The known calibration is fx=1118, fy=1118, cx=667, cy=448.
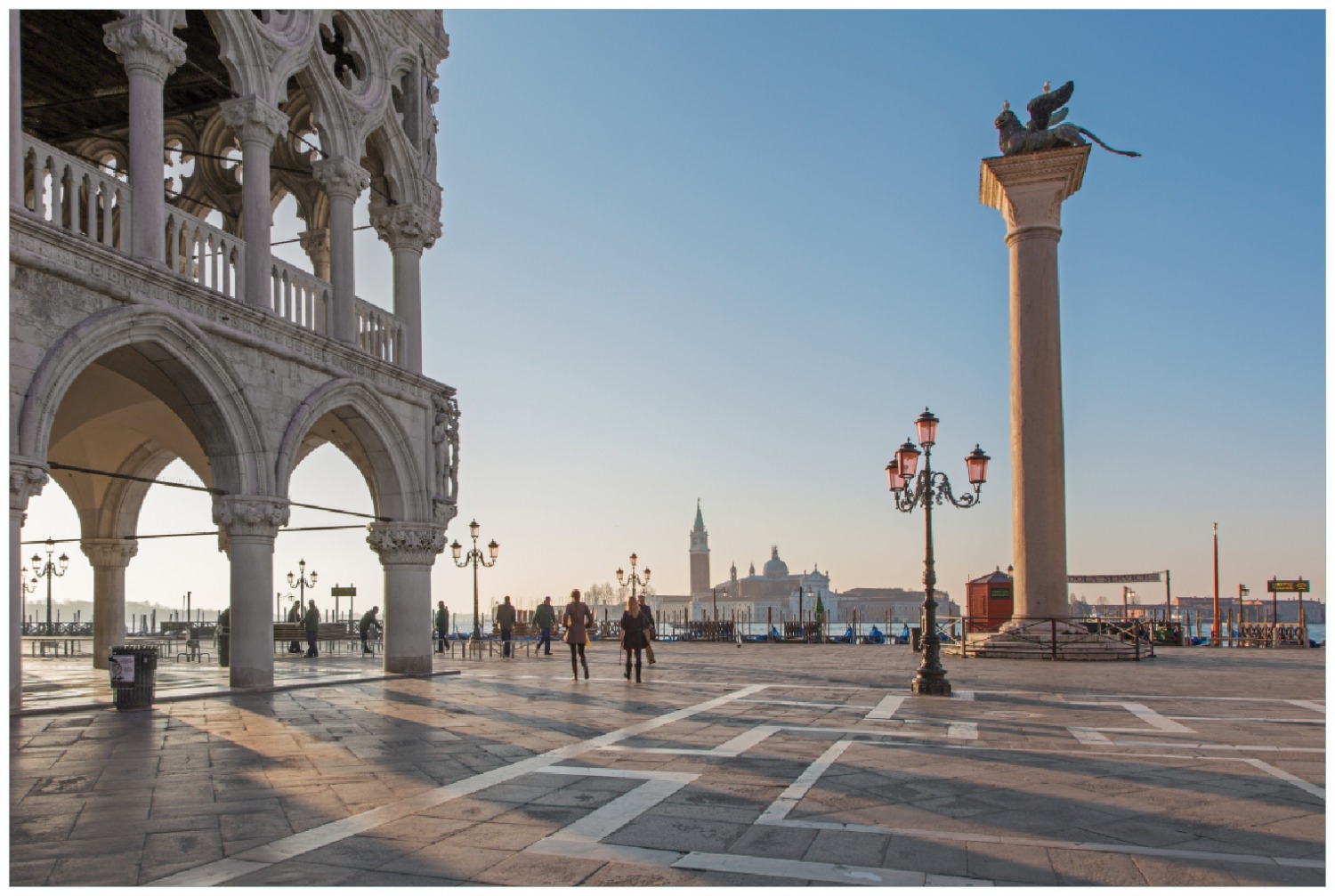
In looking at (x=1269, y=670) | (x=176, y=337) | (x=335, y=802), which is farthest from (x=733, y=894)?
(x=1269, y=670)

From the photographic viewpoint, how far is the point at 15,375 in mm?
10648

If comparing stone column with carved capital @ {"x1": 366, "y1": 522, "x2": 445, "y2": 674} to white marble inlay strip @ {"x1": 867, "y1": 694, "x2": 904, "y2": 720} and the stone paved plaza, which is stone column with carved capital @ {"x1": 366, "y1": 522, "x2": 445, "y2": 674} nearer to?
the stone paved plaza

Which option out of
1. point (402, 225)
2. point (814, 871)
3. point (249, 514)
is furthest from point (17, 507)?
point (402, 225)

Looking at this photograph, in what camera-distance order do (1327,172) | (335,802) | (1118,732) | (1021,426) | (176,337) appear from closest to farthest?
(1327,172) < (335,802) < (1118,732) < (176,337) < (1021,426)

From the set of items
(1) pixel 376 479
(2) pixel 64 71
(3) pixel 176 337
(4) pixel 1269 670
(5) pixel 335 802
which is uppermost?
(2) pixel 64 71

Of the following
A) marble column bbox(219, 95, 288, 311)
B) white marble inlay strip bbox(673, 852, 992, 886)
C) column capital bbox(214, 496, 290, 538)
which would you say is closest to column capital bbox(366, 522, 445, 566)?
column capital bbox(214, 496, 290, 538)

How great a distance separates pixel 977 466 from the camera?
1698 cm

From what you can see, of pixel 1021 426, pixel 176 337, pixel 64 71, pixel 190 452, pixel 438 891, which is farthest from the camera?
pixel 1021 426

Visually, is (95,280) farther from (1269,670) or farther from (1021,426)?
(1269,670)

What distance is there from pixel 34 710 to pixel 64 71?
966 cm

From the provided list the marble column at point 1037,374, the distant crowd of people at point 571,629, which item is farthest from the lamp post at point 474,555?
the marble column at point 1037,374

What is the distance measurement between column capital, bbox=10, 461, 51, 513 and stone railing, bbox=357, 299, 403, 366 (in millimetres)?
6277

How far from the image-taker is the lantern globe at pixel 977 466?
1686 cm

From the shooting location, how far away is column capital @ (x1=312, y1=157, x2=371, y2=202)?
53.6 ft
